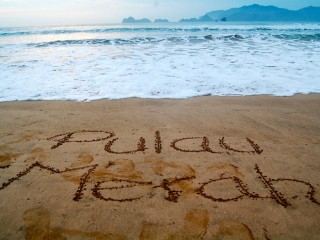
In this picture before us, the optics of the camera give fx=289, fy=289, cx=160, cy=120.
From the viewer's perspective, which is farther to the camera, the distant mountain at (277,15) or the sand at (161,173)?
the distant mountain at (277,15)

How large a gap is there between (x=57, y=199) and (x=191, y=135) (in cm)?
177

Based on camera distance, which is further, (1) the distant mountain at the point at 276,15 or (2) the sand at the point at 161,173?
(1) the distant mountain at the point at 276,15

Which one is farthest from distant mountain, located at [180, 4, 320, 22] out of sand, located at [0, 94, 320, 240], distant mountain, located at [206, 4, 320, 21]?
sand, located at [0, 94, 320, 240]

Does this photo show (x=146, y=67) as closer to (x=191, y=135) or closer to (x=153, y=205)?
(x=191, y=135)

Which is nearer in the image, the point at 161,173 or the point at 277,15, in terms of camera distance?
the point at 161,173

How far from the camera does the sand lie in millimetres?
1998

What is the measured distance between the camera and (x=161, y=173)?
105 inches

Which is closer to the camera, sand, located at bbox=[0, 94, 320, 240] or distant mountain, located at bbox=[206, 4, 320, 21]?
sand, located at bbox=[0, 94, 320, 240]

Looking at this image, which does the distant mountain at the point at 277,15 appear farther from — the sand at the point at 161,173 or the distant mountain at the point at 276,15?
the sand at the point at 161,173

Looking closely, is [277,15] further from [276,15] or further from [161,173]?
[161,173]

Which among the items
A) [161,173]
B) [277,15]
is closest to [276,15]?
[277,15]

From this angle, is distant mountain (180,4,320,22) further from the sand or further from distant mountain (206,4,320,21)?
the sand

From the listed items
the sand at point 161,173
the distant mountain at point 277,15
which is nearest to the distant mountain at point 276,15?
the distant mountain at point 277,15

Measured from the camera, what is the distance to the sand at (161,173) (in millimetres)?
1998
